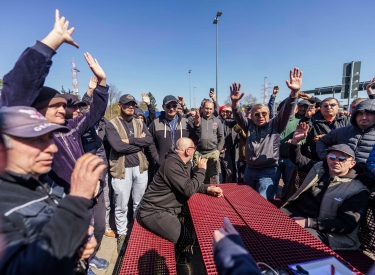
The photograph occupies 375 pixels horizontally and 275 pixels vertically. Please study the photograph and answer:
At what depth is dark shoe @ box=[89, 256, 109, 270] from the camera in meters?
2.65

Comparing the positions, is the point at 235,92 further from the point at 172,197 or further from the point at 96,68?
the point at 96,68

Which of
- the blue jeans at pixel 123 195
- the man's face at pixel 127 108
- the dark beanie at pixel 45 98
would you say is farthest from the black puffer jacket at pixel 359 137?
the dark beanie at pixel 45 98

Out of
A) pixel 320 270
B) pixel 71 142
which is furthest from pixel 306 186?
pixel 71 142

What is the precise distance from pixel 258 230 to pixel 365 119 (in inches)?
88.7

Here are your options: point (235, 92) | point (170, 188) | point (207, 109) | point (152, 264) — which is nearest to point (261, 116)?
point (235, 92)

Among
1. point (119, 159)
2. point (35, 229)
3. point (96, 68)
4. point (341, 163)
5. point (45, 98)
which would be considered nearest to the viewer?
point (35, 229)

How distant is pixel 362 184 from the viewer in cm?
211

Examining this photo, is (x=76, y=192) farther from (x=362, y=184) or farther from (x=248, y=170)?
(x=248, y=170)

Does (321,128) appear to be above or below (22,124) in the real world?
below

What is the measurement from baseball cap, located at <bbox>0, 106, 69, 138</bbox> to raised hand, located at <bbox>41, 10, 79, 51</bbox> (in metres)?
0.65

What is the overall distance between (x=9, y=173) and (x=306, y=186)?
112 inches

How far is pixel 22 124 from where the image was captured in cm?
97

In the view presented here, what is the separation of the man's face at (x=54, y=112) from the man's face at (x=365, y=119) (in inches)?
144

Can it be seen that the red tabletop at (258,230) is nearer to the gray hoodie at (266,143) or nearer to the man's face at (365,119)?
the gray hoodie at (266,143)
